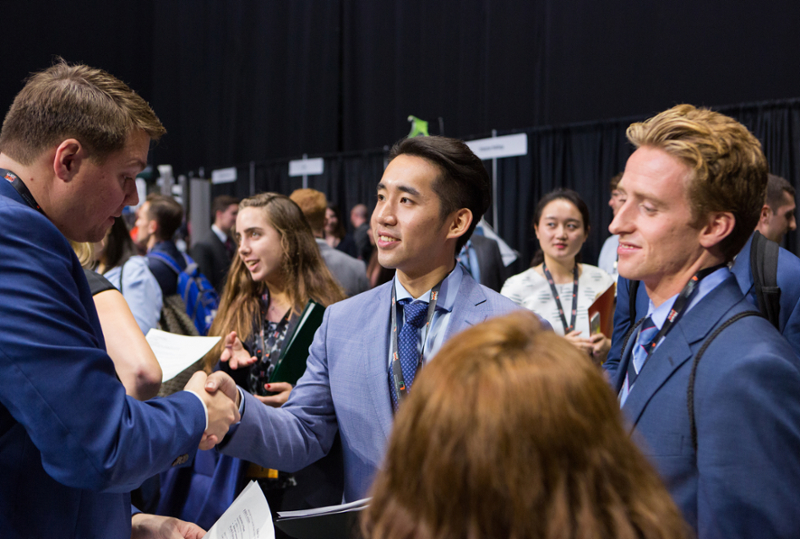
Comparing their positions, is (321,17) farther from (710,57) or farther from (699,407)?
(699,407)

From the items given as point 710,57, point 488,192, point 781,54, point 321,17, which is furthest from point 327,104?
point 488,192

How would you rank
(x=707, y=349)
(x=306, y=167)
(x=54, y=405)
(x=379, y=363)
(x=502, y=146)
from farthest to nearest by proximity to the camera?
(x=306, y=167) → (x=502, y=146) → (x=379, y=363) → (x=707, y=349) → (x=54, y=405)

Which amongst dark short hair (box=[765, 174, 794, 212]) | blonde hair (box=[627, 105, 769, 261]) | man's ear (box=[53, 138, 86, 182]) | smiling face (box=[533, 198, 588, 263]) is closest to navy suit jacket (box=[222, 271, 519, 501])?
blonde hair (box=[627, 105, 769, 261])

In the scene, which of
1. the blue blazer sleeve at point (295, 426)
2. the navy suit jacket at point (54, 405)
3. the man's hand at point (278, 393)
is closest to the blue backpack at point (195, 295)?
the man's hand at point (278, 393)

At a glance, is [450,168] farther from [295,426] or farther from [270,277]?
[270,277]

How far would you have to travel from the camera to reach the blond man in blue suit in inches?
62.4

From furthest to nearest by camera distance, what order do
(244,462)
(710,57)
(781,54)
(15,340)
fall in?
(710,57) < (781,54) < (244,462) < (15,340)

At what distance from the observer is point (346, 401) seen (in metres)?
1.63

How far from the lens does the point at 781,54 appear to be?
19.1 feet

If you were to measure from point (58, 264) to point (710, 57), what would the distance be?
669 cm

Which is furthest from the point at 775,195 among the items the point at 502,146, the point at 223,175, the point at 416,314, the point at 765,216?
the point at 223,175

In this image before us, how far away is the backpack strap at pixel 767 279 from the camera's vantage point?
Result: 7.66 feet

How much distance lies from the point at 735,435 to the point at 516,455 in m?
0.59

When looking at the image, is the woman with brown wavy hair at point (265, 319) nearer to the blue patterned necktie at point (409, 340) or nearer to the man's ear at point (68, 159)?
the blue patterned necktie at point (409, 340)
